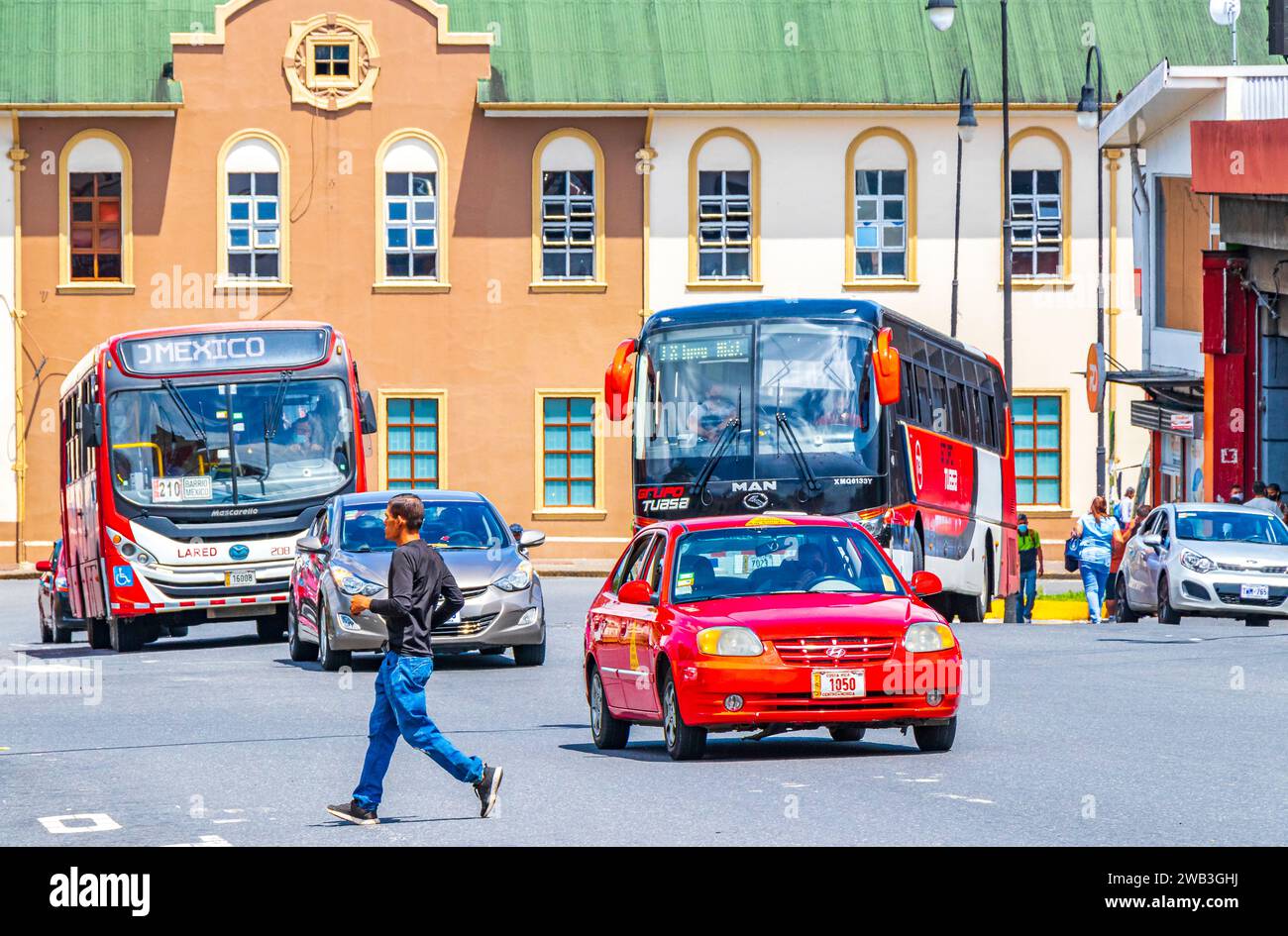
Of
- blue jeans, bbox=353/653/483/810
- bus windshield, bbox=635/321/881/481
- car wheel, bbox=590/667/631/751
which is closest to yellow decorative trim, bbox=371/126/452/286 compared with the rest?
bus windshield, bbox=635/321/881/481

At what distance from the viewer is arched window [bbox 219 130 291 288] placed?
5119 centimetres

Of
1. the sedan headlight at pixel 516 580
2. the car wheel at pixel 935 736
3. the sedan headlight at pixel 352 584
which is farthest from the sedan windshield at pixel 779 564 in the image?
the sedan headlight at pixel 516 580

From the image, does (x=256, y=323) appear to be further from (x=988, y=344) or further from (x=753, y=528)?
(x=988, y=344)

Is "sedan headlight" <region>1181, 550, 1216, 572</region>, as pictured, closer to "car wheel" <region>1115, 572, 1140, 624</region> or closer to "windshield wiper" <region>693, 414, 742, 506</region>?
"car wheel" <region>1115, 572, 1140, 624</region>

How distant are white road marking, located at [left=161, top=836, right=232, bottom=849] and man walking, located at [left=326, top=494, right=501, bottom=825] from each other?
1.98 ft

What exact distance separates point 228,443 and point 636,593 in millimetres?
13044

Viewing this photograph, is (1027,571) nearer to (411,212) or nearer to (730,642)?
(730,642)

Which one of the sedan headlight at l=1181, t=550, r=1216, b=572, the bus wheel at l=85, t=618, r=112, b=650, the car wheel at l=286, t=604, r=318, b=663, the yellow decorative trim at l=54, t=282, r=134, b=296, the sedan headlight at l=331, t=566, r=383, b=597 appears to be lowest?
the bus wheel at l=85, t=618, r=112, b=650

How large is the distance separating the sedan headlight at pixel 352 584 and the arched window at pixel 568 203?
2942 centimetres

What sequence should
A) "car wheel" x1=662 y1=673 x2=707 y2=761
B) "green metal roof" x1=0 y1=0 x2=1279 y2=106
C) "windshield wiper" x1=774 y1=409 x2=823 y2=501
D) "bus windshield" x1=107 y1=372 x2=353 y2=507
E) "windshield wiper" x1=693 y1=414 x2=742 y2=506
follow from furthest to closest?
"green metal roof" x1=0 y1=0 x2=1279 y2=106 → "bus windshield" x1=107 y1=372 x2=353 y2=507 → "windshield wiper" x1=693 y1=414 x2=742 y2=506 → "windshield wiper" x1=774 y1=409 x2=823 y2=501 → "car wheel" x1=662 y1=673 x2=707 y2=761

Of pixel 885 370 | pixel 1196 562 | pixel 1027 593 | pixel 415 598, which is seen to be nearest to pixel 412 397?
pixel 1027 593

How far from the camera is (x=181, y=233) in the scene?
51.1m

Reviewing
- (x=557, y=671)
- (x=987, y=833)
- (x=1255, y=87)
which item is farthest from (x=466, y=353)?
(x=987, y=833)

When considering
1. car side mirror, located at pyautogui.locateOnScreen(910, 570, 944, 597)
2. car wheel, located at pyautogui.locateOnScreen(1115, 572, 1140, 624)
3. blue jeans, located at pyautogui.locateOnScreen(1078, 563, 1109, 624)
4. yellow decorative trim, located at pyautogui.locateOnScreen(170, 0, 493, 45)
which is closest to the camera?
car side mirror, located at pyautogui.locateOnScreen(910, 570, 944, 597)
